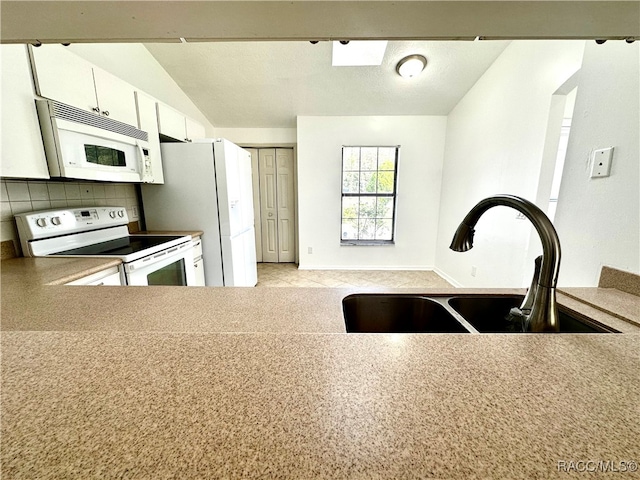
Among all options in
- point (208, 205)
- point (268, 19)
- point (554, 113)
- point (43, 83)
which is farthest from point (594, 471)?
point (208, 205)

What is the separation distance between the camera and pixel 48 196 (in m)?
1.66

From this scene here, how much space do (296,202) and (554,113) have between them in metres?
3.18

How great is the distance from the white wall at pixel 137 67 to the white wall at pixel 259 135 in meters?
0.71

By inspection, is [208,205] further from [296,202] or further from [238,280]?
[296,202]

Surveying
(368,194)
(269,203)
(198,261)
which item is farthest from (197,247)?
(368,194)

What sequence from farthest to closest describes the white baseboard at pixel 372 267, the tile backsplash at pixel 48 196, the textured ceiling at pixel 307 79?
the white baseboard at pixel 372 267, the textured ceiling at pixel 307 79, the tile backsplash at pixel 48 196

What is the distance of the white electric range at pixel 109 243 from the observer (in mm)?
1482

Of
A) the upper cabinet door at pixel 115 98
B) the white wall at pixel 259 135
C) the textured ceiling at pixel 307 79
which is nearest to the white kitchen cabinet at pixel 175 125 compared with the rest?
the upper cabinet door at pixel 115 98

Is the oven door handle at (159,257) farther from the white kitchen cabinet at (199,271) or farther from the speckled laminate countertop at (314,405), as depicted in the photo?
the speckled laminate countertop at (314,405)

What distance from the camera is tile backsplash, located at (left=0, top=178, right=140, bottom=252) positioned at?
144 centimetres

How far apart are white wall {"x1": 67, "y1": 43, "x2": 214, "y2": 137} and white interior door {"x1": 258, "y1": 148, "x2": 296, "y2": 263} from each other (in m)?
1.31

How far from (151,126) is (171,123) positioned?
12.0 inches

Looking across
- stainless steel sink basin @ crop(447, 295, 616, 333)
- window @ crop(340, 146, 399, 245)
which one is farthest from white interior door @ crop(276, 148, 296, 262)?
stainless steel sink basin @ crop(447, 295, 616, 333)

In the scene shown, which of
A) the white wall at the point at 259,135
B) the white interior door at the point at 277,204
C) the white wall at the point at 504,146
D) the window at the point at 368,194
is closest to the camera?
the white wall at the point at 504,146
